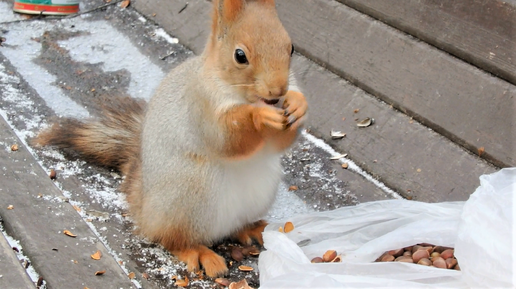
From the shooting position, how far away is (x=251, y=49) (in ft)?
6.15

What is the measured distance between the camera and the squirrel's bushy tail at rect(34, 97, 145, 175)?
2.75 meters

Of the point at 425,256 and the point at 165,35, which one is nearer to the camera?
the point at 425,256

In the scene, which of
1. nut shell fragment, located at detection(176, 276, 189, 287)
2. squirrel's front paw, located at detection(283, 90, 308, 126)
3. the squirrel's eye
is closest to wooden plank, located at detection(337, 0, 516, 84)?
squirrel's front paw, located at detection(283, 90, 308, 126)

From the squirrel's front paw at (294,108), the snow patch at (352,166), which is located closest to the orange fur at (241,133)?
the squirrel's front paw at (294,108)

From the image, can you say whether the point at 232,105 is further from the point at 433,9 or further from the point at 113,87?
the point at 113,87

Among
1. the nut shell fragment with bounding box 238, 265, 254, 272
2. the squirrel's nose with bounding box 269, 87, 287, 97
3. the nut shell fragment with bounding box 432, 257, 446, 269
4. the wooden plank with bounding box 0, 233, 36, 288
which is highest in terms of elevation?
the squirrel's nose with bounding box 269, 87, 287, 97

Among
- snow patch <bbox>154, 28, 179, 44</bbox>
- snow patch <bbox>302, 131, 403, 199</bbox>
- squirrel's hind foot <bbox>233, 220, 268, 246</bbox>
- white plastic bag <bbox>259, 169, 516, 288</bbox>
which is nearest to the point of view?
white plastic bag <bbox>259, 169, 516, 288</bbox>

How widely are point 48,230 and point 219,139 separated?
2.14ft

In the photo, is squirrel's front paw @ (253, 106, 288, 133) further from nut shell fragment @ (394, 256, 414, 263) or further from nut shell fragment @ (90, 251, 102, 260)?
nut shell fragment @ (90, 251, 102, 260)

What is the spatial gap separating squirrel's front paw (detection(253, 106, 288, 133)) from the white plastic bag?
40 cm

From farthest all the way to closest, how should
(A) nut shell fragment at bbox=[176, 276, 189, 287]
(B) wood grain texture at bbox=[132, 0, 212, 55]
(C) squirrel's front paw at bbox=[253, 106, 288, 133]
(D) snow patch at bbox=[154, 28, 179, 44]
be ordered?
(D) snow patch at bbox=[154, 28, 179, 44] < (B) wood grain texture at bbox=[132, 0, 212, 55] < (A) nut shell fragment at bbox=[176, 276, 189, 287] < (C) squirrel's front paw at bbox=[253, 106, 288, 133]

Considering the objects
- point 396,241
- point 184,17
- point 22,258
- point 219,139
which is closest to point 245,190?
point 219,139

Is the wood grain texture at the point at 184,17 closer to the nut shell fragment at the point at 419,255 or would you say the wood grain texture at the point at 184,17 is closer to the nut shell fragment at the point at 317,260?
the nut shell fragment at the point at 317,260

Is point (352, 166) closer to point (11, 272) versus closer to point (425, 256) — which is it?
point (425, 256)
